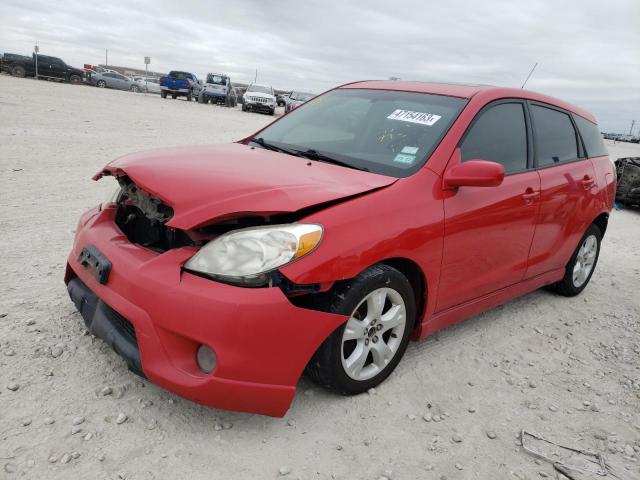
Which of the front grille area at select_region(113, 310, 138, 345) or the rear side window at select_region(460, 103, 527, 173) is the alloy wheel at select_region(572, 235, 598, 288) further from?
the front grille area at select_region(113, 310, 138, 345)

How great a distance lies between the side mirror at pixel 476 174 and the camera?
2756mm

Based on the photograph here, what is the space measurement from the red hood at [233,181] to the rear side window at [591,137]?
263cm

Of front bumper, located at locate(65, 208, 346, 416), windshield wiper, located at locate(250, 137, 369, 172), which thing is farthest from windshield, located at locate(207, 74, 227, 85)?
front bumper, located at locate(65, 208, 346, 416)

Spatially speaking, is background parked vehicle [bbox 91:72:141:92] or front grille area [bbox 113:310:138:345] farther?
background parked vehicle [bbox 91:72:141:92]

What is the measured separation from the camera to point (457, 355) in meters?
3.37

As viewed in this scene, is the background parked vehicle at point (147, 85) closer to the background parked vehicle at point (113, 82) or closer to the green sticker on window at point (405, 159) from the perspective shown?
the background parked vehicle at point (113, 82)

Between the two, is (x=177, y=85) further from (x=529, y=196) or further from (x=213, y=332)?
(x=213, y=332)

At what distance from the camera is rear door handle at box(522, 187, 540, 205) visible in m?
3.46

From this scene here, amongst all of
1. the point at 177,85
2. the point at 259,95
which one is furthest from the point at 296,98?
the point at 177,85

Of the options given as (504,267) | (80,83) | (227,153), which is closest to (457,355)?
(504,267)

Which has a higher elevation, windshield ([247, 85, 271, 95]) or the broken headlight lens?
windshield ([247, 85, 271, 95])

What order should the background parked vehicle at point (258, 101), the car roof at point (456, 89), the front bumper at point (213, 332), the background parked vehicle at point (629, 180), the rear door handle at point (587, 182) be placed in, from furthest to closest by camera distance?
the background parked vehicle at point (258, 101) < the background parked vehicle at point (629, 180) < the rear door handle at point (587, 182) < the car roof at point (456, 89) < the front bumper at point (213, 332)

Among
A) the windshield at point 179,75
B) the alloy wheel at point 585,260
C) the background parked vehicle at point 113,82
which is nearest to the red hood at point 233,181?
the alloy wheel at point 585,260

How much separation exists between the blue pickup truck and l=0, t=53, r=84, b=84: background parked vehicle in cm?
653
